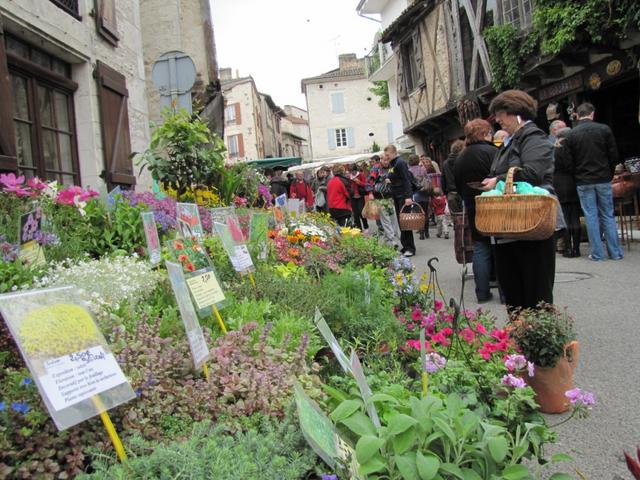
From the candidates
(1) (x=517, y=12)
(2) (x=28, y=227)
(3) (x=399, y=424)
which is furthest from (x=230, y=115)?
(3) (x=399, y=424)

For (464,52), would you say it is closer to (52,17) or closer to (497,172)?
(52,17)

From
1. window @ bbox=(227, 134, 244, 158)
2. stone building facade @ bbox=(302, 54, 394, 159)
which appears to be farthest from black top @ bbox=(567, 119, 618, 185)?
stone building facade @ bbox=(302, 54, 394, 159)

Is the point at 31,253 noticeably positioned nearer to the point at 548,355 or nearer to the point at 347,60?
the point at 548,355

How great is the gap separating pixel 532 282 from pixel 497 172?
0.83 meters

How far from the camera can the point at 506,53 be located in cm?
1245

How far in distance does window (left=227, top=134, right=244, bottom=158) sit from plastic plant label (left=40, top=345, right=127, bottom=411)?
4600 centimetres

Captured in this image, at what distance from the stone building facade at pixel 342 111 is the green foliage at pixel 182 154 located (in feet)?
138

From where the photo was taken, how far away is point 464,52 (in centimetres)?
1541

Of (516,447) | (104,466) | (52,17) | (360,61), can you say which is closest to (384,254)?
(516,447)

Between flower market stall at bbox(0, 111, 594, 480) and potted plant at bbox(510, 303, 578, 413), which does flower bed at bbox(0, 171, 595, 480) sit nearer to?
flower market stall at bbox(0, 111, 594, 480)

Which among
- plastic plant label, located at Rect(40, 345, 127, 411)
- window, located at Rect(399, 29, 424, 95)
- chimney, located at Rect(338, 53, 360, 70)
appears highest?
chimney, located at Rect(338, 53, 360, 70)

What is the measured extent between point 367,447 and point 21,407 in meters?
0.98

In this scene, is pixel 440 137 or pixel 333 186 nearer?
pixel 333 186

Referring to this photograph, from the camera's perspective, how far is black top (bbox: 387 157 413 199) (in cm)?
941
